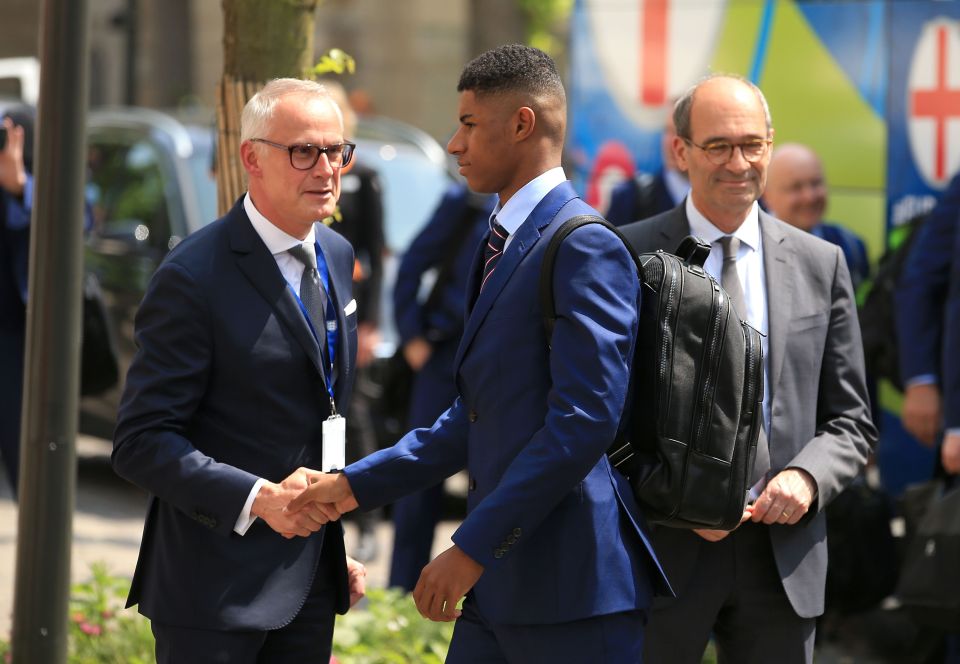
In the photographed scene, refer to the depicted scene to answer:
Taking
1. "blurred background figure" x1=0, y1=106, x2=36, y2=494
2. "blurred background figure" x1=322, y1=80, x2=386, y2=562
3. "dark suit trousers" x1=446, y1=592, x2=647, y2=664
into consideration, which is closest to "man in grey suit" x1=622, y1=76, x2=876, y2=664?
"dark suit trousers" x1=446, y1=592, x2=647, y2=664

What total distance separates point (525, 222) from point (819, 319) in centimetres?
112

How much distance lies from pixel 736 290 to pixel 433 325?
120 inches

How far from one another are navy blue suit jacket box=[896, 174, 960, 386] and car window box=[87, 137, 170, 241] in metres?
4.58

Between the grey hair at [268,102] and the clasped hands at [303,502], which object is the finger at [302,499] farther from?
the grey hair at [268,102]

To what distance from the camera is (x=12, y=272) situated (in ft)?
22.8

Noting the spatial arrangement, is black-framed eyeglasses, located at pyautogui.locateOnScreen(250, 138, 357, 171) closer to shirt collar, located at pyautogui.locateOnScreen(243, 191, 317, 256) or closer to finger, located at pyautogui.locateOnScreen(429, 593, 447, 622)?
shirt collar, located at pyautogui.locateOnScreen(243, 191, 317, 256)

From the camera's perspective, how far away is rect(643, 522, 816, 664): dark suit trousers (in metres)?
4.05

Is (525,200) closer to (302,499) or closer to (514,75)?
(514,75)

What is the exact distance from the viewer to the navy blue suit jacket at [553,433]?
317 cm

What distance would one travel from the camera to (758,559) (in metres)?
4.07

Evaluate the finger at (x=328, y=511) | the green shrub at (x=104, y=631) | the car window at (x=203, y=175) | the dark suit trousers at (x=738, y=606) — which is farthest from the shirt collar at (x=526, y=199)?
the car window at (x=203, y=175)

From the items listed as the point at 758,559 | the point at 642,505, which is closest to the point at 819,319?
the point at 758,559

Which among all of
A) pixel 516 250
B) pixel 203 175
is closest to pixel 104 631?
Result: pixel 516 250

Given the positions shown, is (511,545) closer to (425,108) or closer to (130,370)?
(130,370)
